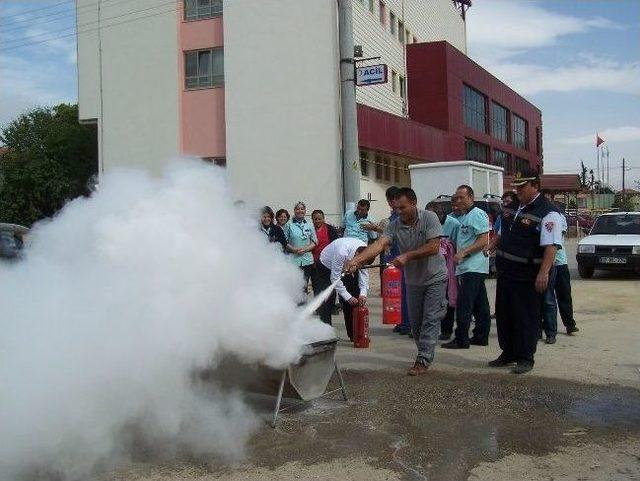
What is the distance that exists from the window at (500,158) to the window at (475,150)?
7.53 feet

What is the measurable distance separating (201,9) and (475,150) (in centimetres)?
2003

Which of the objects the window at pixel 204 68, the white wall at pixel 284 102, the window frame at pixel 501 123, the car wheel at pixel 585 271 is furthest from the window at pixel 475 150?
the car wheel at pixel 585 271

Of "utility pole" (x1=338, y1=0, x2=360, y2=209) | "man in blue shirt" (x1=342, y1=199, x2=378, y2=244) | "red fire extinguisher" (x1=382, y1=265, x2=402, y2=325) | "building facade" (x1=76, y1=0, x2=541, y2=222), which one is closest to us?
"red fire extinguisher" (x1=382, y1=265, x2=402, y2=325)

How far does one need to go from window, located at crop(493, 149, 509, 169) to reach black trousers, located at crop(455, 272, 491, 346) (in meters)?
37.7

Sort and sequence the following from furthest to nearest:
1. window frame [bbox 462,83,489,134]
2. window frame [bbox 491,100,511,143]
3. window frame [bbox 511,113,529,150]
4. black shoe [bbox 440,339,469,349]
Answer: window frame [bbox 511,113,529,150] → window frame [bbox 491,100,511,143] → window frame [bbox 462,83,489,134] → black shoe [bbox 440,339,469,349]

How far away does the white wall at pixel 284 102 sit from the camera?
2362 centimetres

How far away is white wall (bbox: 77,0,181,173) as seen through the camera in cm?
2609

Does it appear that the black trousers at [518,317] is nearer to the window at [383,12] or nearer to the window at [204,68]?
the window at [204,68]

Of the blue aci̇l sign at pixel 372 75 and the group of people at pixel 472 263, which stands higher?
the blue aci̇l sign at pixel 372 75

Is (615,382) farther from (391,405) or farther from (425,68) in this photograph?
(425,68)

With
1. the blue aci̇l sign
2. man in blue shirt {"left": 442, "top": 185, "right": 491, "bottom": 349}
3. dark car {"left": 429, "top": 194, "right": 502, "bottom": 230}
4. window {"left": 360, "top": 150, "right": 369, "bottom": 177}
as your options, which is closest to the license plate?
dark car {"left": 429, "top": 194, "right": 502, "bottom": 230}

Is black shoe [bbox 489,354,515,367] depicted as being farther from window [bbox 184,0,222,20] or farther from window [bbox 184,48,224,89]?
window [bbox 184,0,222,20]

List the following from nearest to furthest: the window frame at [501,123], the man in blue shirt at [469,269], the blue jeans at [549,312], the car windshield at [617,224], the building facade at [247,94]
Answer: the man in blue shirt at [469,269] < the blue jeans at [549,312] < the car windshield at [617,224] < the building facade at [247,94] < the window frame at [501,123]

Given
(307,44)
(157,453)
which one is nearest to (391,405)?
(157,453)
